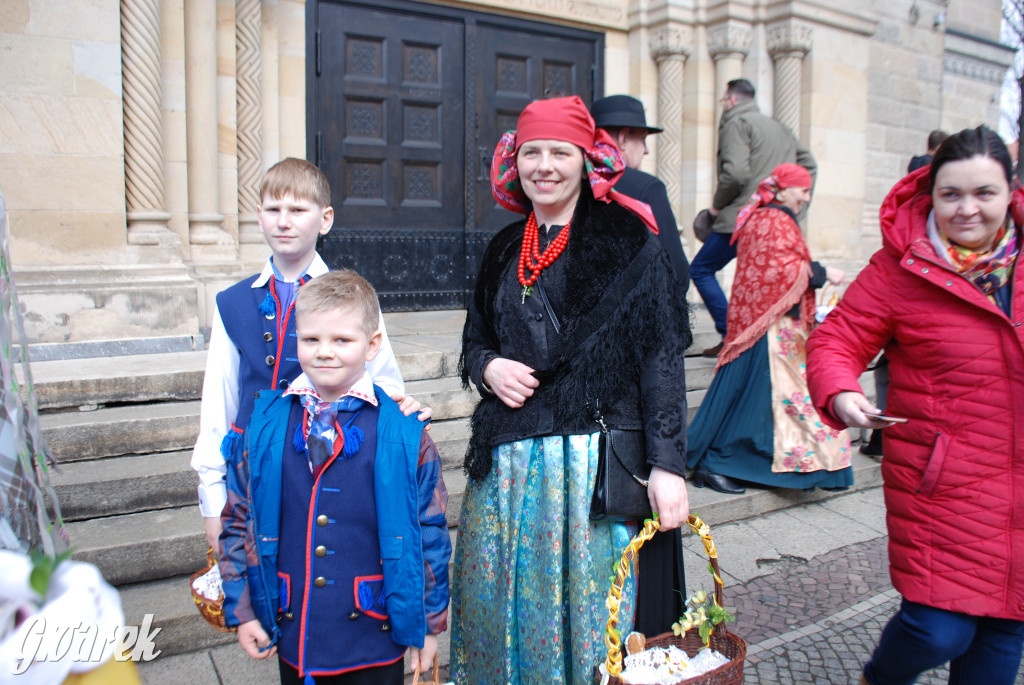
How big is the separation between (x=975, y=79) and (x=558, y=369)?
10.8 meters

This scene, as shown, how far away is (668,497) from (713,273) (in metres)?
4.46

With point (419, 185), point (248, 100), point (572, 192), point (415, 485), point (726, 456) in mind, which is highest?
point (248, 100)

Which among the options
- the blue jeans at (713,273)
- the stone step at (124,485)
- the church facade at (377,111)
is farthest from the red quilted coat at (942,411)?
the church facade at (377,111)

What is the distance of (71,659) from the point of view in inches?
35.7

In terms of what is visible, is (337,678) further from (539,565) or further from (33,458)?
(33,458)

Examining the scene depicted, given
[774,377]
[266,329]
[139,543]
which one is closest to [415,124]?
[774,377]

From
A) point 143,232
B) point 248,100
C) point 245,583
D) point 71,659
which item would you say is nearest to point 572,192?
point 245,583

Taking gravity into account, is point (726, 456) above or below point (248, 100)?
below

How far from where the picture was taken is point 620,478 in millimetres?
2146

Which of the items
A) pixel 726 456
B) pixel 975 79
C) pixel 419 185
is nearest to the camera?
pixel 726 456

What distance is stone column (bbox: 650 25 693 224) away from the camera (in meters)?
7.98

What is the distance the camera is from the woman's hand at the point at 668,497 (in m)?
2.09

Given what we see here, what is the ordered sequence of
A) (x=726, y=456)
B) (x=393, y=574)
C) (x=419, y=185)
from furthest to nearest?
(x=419, y=185)
(x=726, y=456)
(x=393, y=574)

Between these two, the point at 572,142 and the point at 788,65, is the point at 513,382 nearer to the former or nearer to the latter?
the point at 572,142
